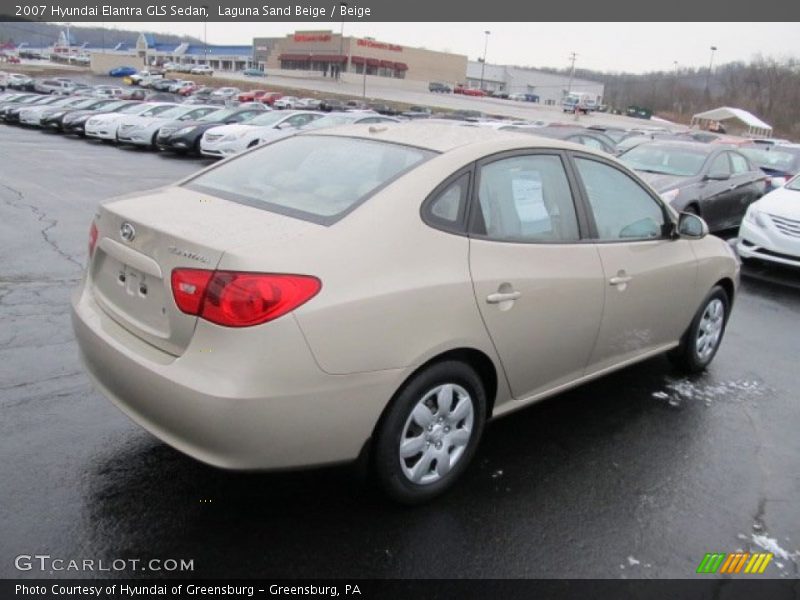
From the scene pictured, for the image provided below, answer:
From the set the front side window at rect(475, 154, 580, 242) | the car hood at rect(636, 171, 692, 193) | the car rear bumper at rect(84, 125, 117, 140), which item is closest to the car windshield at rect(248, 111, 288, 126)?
the car rear bumper at rect(84, 125, 117, 140)

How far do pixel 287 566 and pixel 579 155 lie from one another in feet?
8.71

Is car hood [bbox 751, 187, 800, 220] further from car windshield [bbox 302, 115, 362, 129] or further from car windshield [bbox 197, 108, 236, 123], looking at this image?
car windshield [bbox 197, 108, 236, 123]

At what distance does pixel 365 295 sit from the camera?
2641 mm

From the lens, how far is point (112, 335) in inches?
115

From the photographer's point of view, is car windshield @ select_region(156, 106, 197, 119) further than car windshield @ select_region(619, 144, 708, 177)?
Yes

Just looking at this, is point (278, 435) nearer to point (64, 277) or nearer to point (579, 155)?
point (579, 155)

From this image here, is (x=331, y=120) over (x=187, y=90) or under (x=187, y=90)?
under

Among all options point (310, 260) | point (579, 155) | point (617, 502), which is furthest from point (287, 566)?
point (579, 155)

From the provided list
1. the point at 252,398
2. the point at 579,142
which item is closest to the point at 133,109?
the point at 579,142

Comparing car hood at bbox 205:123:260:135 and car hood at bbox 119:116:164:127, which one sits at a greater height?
car hood at bbox 205:123:260:135

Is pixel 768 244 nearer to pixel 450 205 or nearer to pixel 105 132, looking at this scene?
pixel 450 205

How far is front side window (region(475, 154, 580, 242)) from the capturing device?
3.27 meters

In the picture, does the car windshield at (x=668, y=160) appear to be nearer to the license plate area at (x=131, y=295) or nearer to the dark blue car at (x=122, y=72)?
→ the license plate area at (x=131, y=295)

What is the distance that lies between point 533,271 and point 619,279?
2.56 ft
